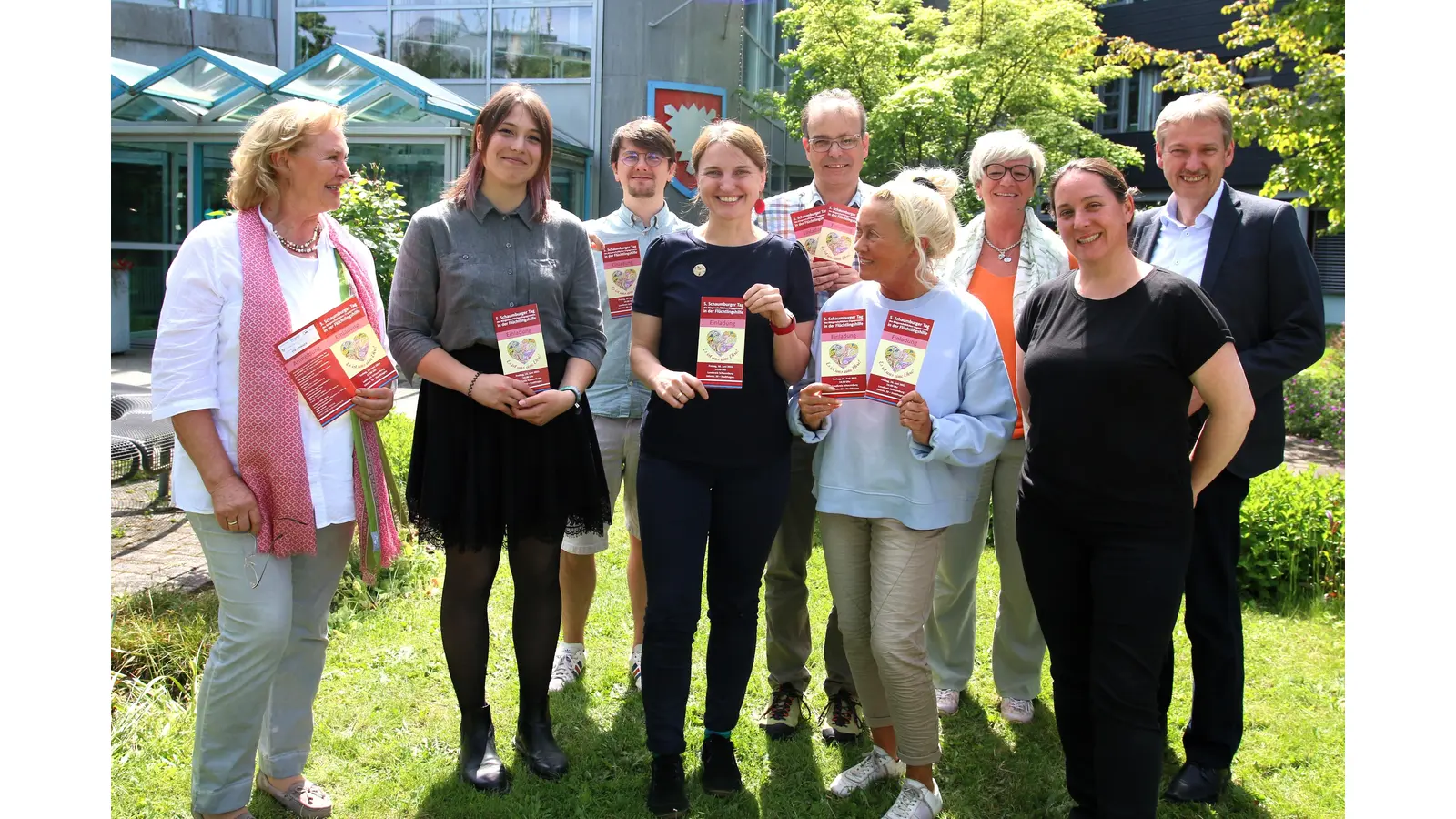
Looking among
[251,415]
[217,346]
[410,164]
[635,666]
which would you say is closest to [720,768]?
[635,666]

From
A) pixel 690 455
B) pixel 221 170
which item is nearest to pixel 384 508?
pixel 690 455

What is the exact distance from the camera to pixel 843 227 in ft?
12.8

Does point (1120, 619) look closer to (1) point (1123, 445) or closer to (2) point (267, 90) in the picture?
(1) point (1123, 445)

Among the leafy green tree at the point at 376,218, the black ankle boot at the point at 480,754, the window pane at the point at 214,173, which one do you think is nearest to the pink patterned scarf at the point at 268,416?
the black ankle boot at the point at 480,754

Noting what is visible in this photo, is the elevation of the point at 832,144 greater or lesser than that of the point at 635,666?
greater

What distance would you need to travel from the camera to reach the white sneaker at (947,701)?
4.43 m

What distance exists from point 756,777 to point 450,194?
230 centimetres

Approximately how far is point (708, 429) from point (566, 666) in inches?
69.8

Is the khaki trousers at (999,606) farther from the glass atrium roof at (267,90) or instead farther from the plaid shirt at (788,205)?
the glass atrium roof at (267,90)

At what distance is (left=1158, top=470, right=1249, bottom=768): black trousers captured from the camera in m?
3.71

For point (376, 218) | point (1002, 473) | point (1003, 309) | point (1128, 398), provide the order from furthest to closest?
1. point (376, 218)
2. point (1002, 473)
3. point (1003, 309)
4. point (1128, 398)

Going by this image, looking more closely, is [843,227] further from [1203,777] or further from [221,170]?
[221,170]

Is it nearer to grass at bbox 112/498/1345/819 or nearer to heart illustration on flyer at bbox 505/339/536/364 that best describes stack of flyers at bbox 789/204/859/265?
heart illustration on flyer at bbox 505/339/536/364

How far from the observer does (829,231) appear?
391cm
